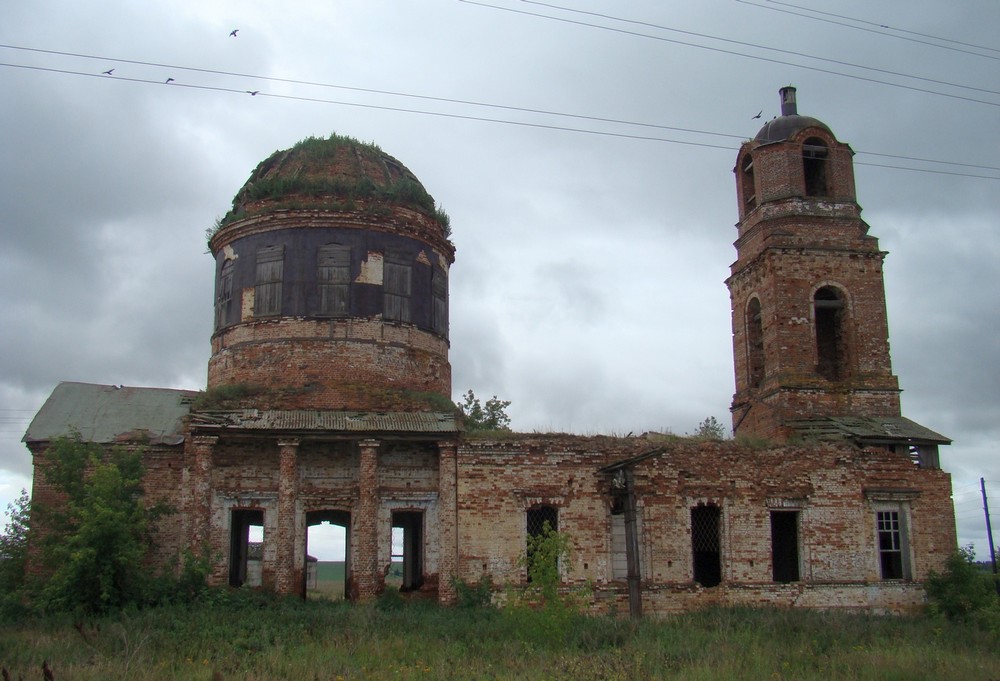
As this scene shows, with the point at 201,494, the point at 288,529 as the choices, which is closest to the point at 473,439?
the point at 288,529

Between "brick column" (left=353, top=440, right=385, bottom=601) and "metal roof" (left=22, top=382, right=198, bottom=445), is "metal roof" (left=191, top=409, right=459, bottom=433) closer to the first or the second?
"brick column" (left=353, top=440, right=385, bottom=601)

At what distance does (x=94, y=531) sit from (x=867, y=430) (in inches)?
675

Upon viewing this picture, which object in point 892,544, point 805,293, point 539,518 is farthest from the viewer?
point 805,293

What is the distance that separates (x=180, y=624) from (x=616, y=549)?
30.5ft

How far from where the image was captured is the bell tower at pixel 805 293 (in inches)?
897

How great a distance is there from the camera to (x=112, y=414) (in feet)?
68.5

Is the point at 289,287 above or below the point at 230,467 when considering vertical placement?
above

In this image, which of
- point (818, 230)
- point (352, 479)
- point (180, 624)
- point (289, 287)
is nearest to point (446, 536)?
point (352, 479)

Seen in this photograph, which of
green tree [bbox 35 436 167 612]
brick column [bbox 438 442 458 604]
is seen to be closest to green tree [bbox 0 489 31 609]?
green tree [bbox 35 436 167 612]

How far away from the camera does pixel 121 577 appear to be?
17.2m

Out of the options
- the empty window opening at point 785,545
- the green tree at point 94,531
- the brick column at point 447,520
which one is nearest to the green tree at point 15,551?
the green tree at point 94,531

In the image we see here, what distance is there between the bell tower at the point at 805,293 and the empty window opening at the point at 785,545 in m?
2.02

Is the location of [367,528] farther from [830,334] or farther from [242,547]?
[830,334]

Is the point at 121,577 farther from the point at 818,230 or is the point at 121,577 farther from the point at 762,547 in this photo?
the point at 818,230
